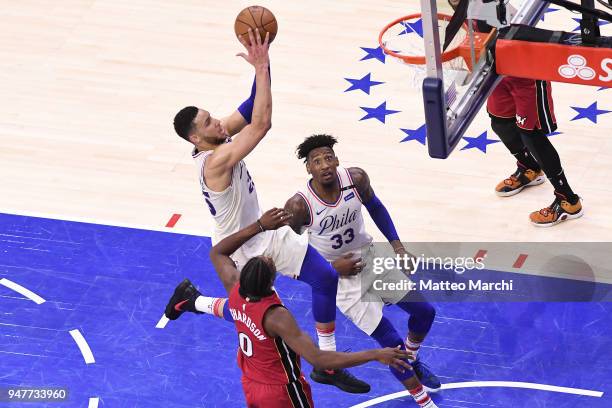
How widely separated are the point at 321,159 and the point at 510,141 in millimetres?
2863

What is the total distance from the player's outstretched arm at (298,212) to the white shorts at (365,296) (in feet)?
1.66

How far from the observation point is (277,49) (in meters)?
14.5

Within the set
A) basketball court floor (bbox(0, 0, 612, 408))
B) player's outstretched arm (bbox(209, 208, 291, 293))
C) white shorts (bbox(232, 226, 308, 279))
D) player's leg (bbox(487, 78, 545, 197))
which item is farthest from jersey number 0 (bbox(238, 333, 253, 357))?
player's leg (bbox(487, 78, 545, 197))

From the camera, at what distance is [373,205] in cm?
1011

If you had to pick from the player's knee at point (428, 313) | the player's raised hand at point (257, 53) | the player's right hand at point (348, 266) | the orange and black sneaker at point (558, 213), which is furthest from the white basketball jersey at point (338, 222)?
the orange and black sneaker at point (558, 213)

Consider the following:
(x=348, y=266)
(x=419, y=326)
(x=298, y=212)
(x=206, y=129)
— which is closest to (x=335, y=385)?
(x=419, y=326)

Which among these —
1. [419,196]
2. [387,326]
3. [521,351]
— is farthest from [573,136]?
[387,326]

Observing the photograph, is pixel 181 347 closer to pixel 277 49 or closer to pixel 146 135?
pixel 146 135

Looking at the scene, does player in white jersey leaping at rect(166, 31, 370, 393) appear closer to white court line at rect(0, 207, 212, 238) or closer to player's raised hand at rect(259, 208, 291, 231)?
player's raised hand at rect(259, 208, 291, 231)

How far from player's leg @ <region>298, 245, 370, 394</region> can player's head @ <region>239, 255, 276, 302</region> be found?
3.91ft

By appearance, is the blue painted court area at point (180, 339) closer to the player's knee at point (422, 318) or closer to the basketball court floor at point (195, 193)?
the basketball court floor at point (195, 193)

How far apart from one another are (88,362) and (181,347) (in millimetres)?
733

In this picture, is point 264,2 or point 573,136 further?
point 264,2

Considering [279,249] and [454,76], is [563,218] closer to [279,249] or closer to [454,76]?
[454,76]
